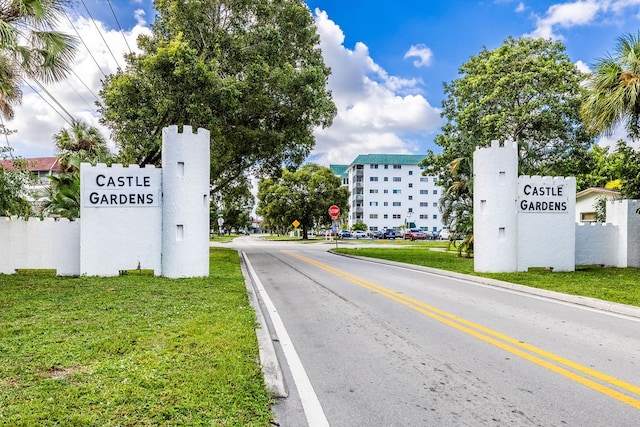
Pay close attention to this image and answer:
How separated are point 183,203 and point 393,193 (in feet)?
287

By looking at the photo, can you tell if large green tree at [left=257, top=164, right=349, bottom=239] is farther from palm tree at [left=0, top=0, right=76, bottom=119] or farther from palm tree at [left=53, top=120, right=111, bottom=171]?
palm tree at [left=0, top=0, right=76, bottom=119]

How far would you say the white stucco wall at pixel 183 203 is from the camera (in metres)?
12.8

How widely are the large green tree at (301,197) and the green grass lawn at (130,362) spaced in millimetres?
46897

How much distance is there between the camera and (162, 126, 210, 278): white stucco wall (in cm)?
1282

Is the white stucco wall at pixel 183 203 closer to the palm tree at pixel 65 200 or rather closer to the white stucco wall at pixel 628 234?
the palm tree at pixel 65 200

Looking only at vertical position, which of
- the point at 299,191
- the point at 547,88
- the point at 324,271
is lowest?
the point at 324,271

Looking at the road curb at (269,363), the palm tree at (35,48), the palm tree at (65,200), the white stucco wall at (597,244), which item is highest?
the palm tree at (35,48)

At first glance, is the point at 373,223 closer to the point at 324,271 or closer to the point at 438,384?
the point at 324,271

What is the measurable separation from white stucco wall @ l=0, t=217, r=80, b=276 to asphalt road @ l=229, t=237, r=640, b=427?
7376mm

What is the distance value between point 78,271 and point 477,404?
12934 mm

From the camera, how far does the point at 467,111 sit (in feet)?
83.7

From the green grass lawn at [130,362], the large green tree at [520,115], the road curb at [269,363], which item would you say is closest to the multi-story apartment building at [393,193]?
the large green tree at [520,115]

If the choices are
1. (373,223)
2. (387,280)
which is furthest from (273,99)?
(373,223)

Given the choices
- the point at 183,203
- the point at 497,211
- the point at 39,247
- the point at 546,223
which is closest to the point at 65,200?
→ the point at 39,247
